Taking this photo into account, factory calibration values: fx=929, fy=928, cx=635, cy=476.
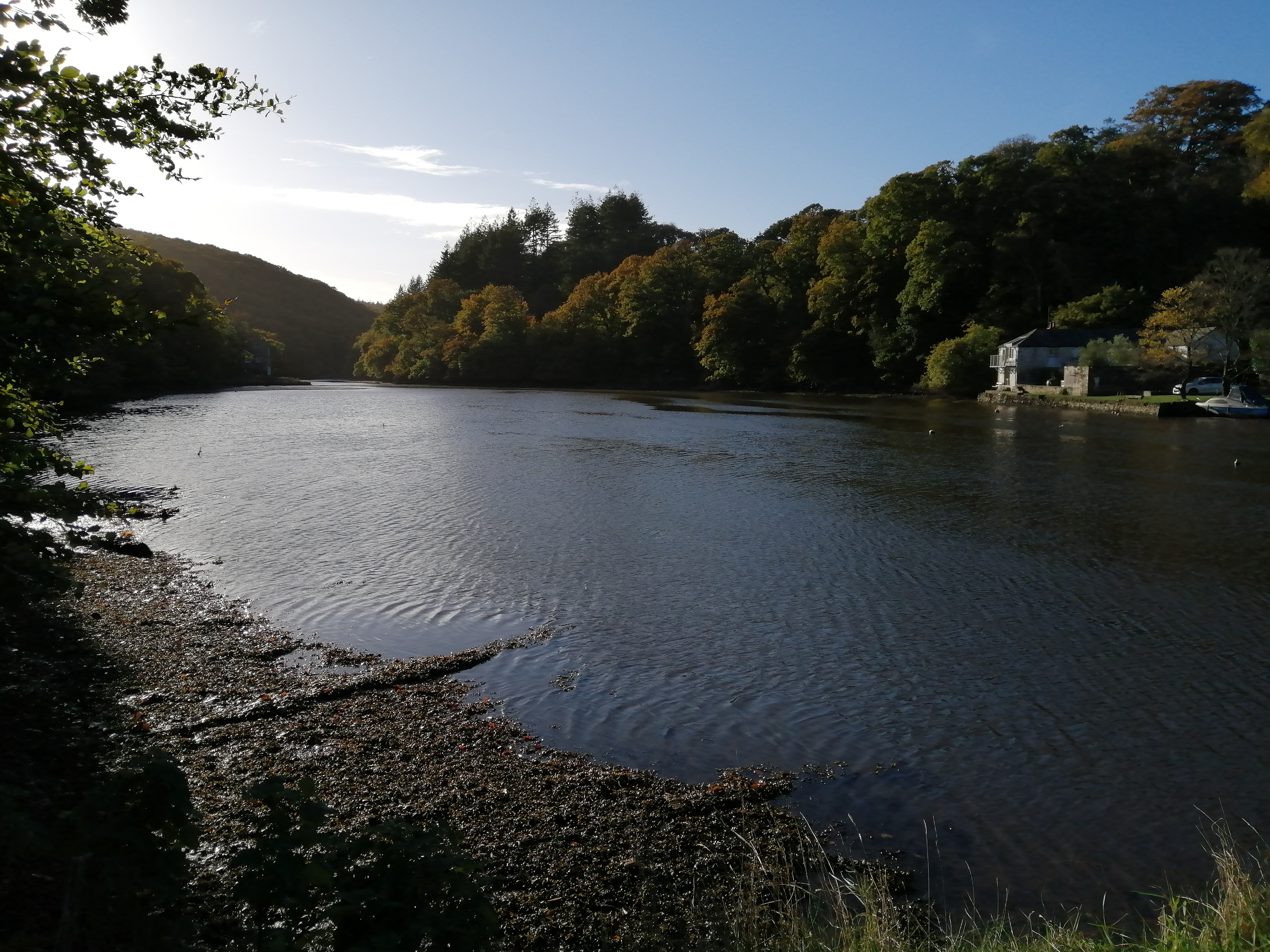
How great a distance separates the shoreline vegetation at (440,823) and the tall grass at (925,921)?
0.07ft

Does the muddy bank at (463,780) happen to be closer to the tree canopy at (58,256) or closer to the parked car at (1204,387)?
the tree canopy at (58,256)

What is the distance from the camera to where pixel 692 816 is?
22.6 ft

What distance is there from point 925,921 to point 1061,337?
229 feet

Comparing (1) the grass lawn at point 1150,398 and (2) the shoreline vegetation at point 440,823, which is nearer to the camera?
(2) the shoreline vegetation at point 440,823

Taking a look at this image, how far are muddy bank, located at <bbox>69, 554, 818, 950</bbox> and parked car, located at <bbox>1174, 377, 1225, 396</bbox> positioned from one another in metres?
62.3

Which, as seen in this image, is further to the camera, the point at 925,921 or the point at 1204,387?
the point at 1204,387

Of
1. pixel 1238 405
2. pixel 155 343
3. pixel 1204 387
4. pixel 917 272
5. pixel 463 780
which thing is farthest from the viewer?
pixel 917 272

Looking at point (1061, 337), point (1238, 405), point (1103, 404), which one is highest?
point (1061, 337)

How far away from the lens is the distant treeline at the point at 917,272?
254 ft

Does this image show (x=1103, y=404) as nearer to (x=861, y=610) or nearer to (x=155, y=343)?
(x=861, y=610)

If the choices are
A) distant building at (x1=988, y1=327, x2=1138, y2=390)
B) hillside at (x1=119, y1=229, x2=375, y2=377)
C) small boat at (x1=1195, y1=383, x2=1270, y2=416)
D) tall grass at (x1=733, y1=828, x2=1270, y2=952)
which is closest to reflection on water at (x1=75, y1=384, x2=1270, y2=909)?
tall grass at (x1=733, y1=828, x2=1270, y2=952)

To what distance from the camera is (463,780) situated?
7.31 m

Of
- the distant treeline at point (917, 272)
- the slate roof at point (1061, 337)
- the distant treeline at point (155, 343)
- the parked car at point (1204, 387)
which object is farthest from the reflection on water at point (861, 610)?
the distant treeline at point (917, 272)

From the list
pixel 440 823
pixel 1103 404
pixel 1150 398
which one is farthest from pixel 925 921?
pixel 1150 398
